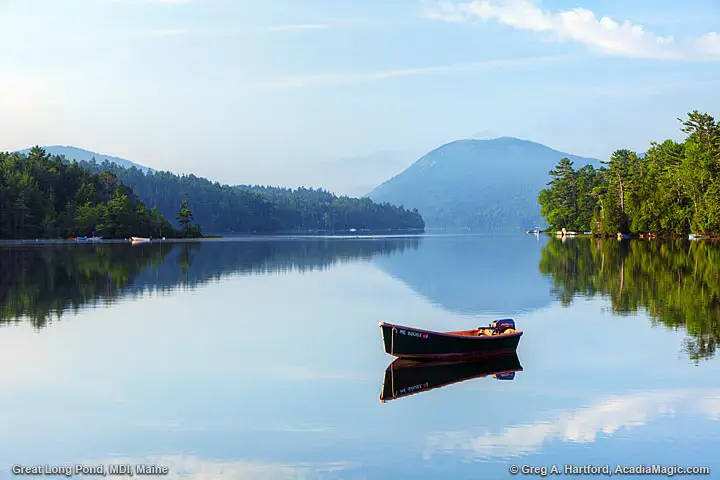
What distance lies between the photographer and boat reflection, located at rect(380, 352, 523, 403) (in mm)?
20109

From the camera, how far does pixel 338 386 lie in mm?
20547

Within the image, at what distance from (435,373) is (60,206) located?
6443 inches

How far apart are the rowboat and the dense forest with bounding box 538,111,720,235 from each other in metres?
91.5

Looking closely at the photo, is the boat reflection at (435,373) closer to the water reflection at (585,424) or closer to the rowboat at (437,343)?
the rowboat at (437,343)

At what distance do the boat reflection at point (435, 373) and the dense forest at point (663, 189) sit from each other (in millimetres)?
91683

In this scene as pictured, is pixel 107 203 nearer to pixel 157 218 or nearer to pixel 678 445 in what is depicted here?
pixel 157 218

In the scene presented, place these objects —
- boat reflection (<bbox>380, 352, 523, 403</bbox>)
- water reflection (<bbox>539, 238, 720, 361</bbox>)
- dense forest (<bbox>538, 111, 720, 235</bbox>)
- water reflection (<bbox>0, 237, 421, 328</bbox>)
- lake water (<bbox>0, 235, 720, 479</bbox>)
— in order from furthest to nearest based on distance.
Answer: dense forest (<bbox>538, 111, 720, 235</bbox>), water reflection (<bbox>0, 237, 421, 328</bbox>), water reflection (<bbox>539, 238, 720, 361</bbox>), boat reflection (<bbox>380, 352, 523, 403</bbox>), lake water (<bbox>0, 235, 720, 479</bbox>)

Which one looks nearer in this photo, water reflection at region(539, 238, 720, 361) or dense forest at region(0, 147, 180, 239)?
water reflection at region(539, 238, 720, 361)

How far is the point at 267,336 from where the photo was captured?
96.7 ft

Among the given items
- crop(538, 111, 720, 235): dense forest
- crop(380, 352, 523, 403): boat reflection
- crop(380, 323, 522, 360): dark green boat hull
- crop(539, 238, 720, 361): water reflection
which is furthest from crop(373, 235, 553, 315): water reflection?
crop(538, 111, 720, 235): dense forest

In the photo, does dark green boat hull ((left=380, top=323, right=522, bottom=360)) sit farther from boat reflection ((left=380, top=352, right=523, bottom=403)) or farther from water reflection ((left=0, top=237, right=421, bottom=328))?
water reflection ((left=0, top=237, right=421, bottom=328))

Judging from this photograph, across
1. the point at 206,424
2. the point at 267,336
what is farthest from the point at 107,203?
the point at 206,424

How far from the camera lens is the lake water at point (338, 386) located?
14.9 meters

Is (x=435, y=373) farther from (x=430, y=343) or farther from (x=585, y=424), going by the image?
(x=585, y=424)
